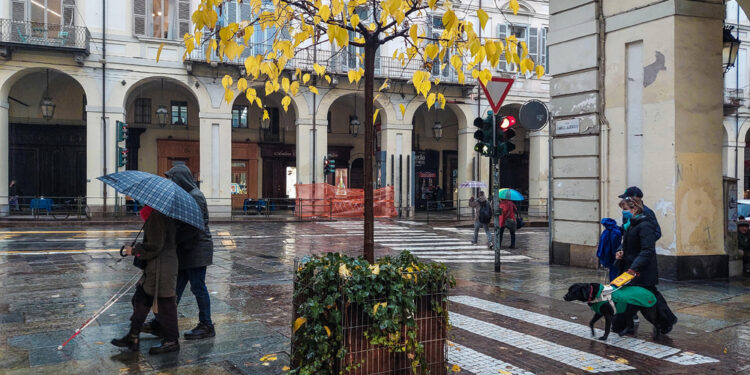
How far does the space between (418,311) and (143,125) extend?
87.9 feet

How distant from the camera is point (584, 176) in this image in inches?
438

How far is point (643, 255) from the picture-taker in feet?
19.5

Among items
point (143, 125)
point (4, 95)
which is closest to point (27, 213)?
point (4, 95)

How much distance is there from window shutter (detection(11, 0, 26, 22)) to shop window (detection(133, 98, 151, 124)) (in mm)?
6427

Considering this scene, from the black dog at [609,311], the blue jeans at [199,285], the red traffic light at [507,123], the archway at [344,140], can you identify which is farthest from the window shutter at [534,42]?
the blue jeans at [199,285]

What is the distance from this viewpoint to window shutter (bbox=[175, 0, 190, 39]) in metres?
24.4

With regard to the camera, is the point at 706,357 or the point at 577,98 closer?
the point at 706,357

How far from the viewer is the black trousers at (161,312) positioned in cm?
521

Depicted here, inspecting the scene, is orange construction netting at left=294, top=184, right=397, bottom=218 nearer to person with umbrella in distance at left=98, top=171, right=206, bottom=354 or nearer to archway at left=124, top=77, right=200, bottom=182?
archway at left=124, top=77, right=200, bottom=182

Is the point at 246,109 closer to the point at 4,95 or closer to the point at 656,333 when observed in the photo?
the point at 4,95

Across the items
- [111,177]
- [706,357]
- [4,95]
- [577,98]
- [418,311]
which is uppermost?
[4,95]

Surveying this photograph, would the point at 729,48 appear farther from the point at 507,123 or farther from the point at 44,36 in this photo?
the point at 44,36

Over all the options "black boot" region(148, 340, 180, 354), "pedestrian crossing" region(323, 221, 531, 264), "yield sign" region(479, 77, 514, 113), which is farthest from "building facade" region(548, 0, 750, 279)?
"black boot" region(148, 340, 180, 354)

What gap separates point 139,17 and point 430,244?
1691 cm
